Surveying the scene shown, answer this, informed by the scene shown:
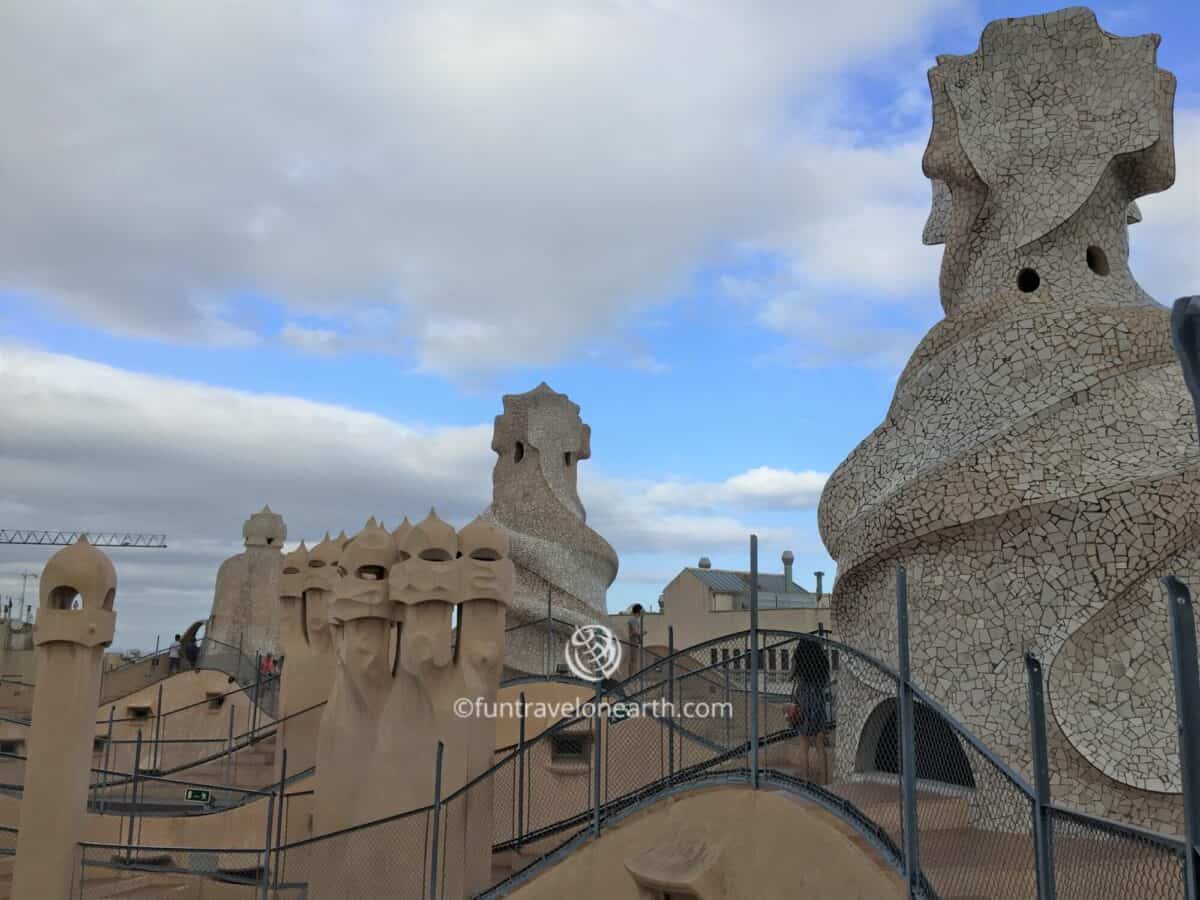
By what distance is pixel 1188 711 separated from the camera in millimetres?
2938

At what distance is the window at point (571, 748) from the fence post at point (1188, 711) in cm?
1253

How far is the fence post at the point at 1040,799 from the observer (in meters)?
4.68

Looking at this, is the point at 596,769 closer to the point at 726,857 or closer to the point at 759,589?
the point at 726,857

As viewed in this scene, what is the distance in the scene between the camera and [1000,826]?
6586mm

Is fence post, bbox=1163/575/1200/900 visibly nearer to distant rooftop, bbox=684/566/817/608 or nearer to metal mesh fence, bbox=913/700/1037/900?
metal mesh fence, bbox=913/700/1037/900

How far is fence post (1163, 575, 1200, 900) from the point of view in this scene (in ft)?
9.61

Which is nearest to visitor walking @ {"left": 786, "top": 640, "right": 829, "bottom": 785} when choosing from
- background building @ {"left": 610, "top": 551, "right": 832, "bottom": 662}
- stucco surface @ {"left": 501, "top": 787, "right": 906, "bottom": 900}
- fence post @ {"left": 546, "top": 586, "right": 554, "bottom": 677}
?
stucco surface @ {"left": 501, "top": 787, "right": 906, "bottom": 900}

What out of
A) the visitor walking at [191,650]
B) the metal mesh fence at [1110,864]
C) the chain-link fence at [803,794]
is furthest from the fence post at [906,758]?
the visitor walking at [191,650]

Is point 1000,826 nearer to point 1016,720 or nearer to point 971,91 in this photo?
point 1016,720

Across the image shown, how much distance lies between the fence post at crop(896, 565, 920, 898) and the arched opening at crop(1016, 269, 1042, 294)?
4818 mm

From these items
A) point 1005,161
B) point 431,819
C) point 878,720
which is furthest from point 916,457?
point 431,819

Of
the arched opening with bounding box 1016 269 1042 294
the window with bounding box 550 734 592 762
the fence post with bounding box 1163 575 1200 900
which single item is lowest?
the window with bounding box 550 734 592 762

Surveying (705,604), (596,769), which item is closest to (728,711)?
(596,769)

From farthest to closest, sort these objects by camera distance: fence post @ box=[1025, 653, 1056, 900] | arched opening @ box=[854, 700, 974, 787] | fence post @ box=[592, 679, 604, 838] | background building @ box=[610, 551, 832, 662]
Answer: background building @ box=[610, 551, 832, 662] → fence post @ box=[592, 679, 604, 838] → arched opening @ box=[854, 700, 974, 787] → fence post @ box=[1025, 653, 1056, 900]
